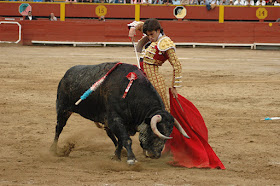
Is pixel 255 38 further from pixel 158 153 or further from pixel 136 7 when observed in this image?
pixel 158 153

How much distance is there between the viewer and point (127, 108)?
12.8 feet

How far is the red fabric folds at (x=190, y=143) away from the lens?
13.4 ft

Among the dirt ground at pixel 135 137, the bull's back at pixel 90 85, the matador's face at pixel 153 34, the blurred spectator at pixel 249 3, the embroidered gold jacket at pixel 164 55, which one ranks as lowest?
the dirt ground at pixel 135 137

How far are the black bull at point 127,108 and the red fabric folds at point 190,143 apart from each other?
1.18 feet

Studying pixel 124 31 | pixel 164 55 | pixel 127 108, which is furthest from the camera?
pixel 124 31

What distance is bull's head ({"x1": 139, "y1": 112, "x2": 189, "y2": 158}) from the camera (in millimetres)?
3703

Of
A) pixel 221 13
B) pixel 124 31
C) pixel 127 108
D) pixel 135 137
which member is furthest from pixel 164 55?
pixel 221 13

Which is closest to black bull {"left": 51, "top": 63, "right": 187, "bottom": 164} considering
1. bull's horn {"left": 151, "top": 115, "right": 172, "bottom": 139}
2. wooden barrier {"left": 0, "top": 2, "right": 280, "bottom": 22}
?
bull's horn {"left": 151, "top": 115, "right": 172, "bottom": 139}

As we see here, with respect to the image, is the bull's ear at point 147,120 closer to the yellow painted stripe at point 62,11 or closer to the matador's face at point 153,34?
the matador's face at point 153,34

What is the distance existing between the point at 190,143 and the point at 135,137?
1040mm

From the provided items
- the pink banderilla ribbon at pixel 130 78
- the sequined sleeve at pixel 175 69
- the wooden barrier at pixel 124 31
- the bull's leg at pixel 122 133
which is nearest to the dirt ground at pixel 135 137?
the bull's leg at pixel 122 133

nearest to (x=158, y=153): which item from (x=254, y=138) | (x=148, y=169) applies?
(x=148, y=169)

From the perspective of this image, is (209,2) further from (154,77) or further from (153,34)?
(153,34)

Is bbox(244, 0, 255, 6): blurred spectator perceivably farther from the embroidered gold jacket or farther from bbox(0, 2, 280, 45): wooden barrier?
the embroidered gold jacket
